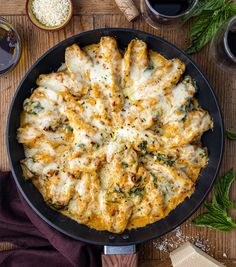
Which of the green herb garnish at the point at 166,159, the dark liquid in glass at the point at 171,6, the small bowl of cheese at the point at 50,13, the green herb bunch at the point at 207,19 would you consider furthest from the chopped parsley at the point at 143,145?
the small bowl of cheese at the point at 50,13

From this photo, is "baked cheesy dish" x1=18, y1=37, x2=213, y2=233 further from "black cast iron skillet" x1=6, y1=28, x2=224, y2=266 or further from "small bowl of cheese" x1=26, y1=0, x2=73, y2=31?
"small bowl of cheese" x1=26, y1=0, x2=73, y2=31

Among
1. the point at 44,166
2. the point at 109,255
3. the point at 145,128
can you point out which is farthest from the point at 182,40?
the point at 109,255

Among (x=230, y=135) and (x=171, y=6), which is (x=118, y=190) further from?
(x=171, y=6)

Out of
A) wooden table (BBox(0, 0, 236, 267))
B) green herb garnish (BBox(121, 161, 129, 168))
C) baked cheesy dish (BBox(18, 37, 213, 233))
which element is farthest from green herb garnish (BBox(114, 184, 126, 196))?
wooden table (BBox(0, 0, 236, 267))

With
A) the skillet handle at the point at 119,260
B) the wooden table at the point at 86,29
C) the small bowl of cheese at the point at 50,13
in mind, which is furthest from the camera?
the wooden table at the point at 86,29

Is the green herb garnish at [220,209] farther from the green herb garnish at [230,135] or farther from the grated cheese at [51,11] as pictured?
the grated cheese at [51,11]

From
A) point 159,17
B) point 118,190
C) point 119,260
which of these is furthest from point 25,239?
point 159,17
